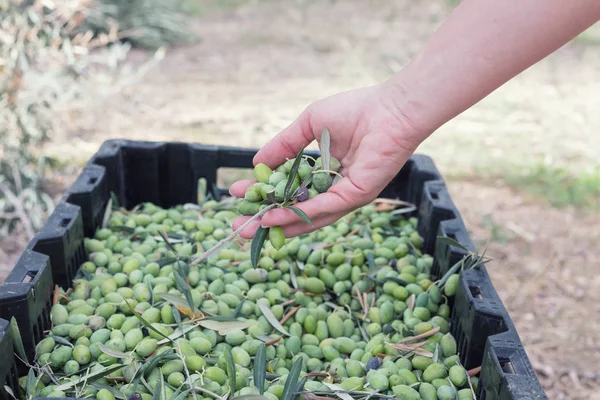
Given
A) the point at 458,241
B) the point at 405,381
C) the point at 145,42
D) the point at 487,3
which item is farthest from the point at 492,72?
the point at 145,42

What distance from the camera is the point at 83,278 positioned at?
5.16 ft

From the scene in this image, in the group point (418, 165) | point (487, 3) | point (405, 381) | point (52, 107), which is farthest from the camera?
point (52, 107)

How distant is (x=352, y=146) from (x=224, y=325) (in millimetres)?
473

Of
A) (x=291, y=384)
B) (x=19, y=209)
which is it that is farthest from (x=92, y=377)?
(x=19, y=209)

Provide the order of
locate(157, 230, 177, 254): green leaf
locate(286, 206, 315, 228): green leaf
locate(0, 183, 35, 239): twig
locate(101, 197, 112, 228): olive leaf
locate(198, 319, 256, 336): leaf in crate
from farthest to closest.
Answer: locate(0, 183, 35, 239): twig
locate(101, 197, 112, 228): olive leaf
locate(157, 230, 177, 254): green leaf
locate(198, 319, 256, 336): leaf in crate
locate(286, 206, 315, 228): green leaf

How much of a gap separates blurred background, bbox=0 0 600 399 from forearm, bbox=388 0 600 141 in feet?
4.31

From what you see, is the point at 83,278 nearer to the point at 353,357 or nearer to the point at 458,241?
the point at 353,357

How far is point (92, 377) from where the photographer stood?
3.96 ft

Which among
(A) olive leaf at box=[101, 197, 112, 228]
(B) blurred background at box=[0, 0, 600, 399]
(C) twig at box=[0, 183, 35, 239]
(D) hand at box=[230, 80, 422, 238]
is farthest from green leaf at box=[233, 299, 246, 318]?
(C) twig at box=[0, 183, 35, 239]

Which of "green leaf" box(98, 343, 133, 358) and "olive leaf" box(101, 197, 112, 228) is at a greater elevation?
"olive leaf" box(101, 197, 112, 228)

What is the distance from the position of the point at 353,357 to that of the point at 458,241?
15.0 inches

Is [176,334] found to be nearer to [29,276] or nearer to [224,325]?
[224,325]

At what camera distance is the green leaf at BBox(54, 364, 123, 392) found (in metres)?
1.18

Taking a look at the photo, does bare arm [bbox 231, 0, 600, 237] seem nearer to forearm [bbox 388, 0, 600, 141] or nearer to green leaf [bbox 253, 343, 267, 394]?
forearm [bbox 388, 0, 600, 141]
